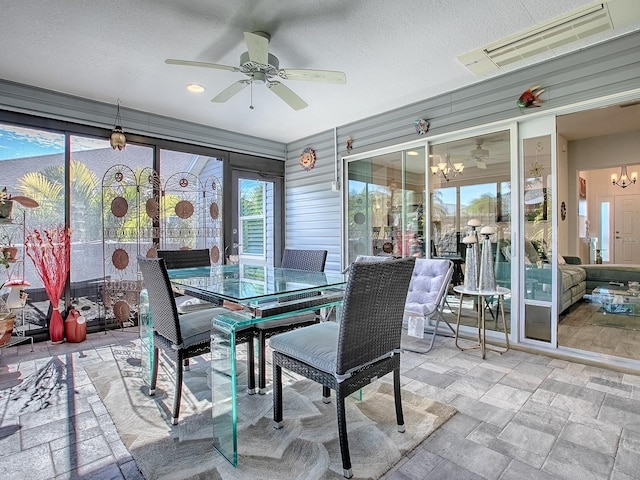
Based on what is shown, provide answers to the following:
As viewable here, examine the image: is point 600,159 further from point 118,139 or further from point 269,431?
point 118,139

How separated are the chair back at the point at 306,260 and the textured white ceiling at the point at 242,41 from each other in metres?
1.78

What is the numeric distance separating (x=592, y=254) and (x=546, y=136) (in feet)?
19.0

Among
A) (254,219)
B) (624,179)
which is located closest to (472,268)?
(254,219)

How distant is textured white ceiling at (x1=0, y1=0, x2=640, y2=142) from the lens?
7.94 feet

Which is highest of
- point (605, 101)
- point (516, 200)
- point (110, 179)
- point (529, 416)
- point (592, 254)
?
point (605, 101)

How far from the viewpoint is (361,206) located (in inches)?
201

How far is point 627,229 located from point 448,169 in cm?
656

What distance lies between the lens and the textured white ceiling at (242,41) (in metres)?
2.42

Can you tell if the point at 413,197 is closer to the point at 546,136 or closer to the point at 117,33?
the point at 546,136

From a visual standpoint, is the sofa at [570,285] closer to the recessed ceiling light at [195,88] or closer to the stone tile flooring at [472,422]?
the stone tile flooring at [472,422]

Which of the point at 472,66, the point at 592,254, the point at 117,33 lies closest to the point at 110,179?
the point at 117,33

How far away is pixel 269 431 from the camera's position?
201 centimetres

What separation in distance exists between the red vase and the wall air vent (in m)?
4.77

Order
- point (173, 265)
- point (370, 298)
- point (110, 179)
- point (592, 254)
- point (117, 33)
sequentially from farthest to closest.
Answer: point (592, 254) → point (110, 179) → point (173, 265) → point (117, 33) → point (370, 298)
